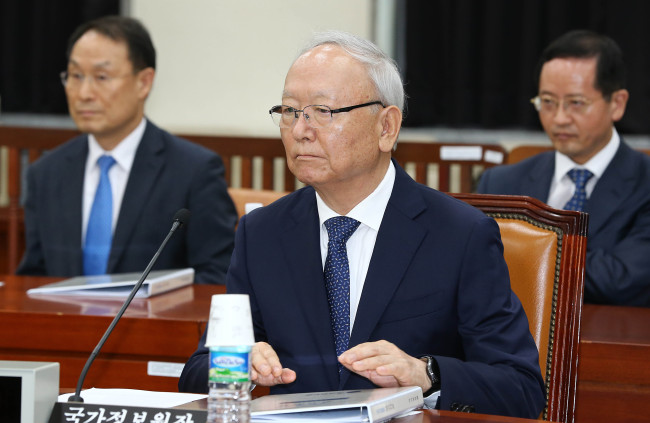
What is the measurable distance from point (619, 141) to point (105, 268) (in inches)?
72.5

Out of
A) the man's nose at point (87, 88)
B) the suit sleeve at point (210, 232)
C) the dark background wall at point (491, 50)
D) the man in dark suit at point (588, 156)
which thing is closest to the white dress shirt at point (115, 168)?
the man's nose at point (87, 88)

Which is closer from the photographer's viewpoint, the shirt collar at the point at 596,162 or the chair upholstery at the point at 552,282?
the chair upholstery at the point at 552,282

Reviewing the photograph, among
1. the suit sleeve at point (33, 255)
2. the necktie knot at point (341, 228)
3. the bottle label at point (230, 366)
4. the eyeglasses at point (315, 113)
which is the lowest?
the suit sleeve at point (33, 255)

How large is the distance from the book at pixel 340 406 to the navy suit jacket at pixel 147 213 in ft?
5.42

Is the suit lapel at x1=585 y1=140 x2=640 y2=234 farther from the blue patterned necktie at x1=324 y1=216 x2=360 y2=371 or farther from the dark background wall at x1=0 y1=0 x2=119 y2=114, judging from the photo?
the dark background wall at x1=0 y1=0 x2=119 y2=114

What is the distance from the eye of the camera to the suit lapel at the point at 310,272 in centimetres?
171

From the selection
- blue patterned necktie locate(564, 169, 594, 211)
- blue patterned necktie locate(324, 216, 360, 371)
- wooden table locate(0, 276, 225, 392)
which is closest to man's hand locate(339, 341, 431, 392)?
blue patterned necktie locate(324, 216, 360, 371)

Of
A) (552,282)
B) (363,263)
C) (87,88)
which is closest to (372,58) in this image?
(363,263)

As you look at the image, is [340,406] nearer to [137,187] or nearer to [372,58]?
[372,58]

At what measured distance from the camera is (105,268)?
10.1 ft

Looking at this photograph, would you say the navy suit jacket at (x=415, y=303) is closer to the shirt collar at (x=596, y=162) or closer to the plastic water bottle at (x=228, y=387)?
the plastic water bottle at (x=228, y=387)

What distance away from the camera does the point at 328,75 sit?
1.71m

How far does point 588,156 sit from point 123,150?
164 cm

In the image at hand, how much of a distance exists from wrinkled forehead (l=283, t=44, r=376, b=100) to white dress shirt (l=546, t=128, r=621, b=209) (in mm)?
1642
